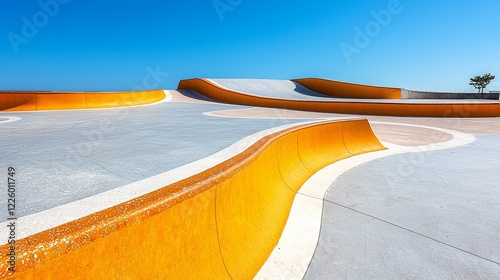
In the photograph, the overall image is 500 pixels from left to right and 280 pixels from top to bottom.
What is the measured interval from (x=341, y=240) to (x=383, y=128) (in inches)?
378

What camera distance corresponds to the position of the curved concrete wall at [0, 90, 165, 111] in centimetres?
1234

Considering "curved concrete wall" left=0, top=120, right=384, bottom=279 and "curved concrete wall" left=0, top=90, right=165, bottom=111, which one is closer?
"curved concrete wall" left=0, top=120, right=384, bottom=279

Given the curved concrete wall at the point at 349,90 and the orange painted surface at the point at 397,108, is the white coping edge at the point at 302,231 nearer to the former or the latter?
the orange painted surface at the point at 397,108

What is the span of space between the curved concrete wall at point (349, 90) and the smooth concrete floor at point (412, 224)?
68.4ft

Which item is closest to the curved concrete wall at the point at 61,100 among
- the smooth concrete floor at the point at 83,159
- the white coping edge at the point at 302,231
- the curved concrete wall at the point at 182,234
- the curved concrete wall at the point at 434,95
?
the smooth concrete floor at the point at 83,159

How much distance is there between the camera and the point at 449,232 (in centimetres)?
321

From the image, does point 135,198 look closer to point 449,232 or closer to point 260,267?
point 260,267

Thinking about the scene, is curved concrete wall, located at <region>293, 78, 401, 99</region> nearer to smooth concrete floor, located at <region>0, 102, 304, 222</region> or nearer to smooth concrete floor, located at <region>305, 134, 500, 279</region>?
smooth concrete floor, located at <region>305, 134, 500, 279</region>

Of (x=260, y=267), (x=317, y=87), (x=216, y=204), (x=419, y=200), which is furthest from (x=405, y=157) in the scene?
(x=317, y=87)

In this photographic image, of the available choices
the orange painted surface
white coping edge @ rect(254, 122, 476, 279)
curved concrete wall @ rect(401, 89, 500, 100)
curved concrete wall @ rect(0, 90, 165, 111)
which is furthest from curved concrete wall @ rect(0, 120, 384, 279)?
curved concrete wall @ rect(401, 89, 500, 100)

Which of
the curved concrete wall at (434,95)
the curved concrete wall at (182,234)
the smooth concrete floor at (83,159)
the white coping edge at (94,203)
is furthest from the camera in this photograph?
the curved concrete wall at (434,95)

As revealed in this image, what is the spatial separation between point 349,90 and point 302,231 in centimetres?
2584

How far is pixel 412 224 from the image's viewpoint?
345cm

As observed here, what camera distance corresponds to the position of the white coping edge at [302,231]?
2.67 metres
